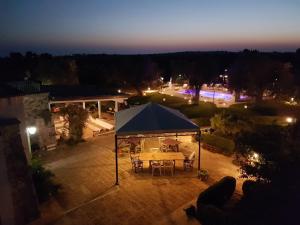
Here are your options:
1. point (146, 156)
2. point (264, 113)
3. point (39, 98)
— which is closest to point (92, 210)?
point (146, 156)

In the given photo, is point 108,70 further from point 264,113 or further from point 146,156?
point 146,156

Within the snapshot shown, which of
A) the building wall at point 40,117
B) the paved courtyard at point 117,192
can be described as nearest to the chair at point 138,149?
the paved courtyard at point 117,192

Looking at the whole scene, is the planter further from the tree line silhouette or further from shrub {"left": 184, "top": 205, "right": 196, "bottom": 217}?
the tree line silhouette

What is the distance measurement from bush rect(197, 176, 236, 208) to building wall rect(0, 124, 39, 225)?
239 inches

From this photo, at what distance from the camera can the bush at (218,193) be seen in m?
9.30

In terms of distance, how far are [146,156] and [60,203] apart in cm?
428

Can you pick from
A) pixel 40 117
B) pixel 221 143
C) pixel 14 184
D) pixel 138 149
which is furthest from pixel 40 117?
pixel 221 143

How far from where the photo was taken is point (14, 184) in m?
9.69

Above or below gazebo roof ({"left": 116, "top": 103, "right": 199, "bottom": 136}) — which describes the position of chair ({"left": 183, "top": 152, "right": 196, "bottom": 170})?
below

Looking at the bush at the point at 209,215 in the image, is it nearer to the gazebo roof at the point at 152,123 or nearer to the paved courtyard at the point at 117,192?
the paved courtyard at the point at 117,192

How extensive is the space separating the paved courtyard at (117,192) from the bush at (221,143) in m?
0.49

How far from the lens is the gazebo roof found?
473 inches

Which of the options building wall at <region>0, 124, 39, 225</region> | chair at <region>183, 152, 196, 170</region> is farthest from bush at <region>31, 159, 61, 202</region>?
chair at <region>183, 152, 196, 170</region>

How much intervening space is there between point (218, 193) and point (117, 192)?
4071mm
